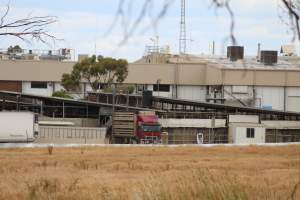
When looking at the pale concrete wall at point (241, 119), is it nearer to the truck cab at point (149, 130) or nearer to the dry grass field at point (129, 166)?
the truck cab at point (149, 130)

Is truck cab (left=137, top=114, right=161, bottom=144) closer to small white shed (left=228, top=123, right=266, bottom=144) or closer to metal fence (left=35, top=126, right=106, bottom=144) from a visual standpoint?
metal fence (left=35, top=126, right=106, bottom=144)

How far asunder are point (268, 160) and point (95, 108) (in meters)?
32.0

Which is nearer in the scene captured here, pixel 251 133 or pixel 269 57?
pixel 251 133

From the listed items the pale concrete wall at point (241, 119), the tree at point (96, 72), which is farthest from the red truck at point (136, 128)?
the tree at point (96, 72)

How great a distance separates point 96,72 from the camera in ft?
251

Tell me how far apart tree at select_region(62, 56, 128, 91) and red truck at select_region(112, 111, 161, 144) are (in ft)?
73.1

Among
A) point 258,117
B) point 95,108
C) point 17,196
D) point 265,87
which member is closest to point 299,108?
point 265,87

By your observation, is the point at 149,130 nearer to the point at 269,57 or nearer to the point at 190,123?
the point at 190,123

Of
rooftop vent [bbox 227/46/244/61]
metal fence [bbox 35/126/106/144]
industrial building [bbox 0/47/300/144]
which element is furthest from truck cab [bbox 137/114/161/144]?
rooftop vent [bbox 227/46/244/61]

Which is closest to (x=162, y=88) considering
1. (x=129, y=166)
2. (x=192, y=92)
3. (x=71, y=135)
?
(x=192, y=92)

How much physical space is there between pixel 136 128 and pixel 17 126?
1006 centimetres

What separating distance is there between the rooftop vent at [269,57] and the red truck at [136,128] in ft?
99.1

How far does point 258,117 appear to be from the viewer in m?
58.1

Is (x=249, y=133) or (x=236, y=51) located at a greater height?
(x=236, y=51)
